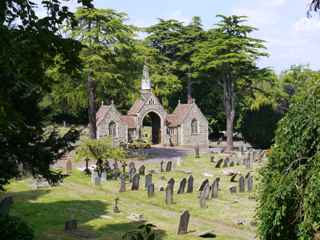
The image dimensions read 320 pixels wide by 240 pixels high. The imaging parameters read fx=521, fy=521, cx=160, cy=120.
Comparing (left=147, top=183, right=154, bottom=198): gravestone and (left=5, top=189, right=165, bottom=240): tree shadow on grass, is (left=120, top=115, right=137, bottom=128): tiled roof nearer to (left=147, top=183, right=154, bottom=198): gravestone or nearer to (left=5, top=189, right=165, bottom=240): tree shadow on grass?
(left=5, top=189, right=165, bottom=240): tree shadow on grass

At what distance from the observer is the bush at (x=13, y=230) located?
46.5 ft

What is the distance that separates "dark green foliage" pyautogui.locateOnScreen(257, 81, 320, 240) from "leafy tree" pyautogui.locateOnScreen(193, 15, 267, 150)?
38.6m

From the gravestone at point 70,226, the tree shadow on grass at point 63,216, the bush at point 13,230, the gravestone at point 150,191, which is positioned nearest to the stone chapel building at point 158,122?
the tree shadow on grass at point 63,216

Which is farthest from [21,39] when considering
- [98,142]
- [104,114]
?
[104,114]

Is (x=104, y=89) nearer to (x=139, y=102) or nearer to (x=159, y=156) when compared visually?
(x=159, y=156)

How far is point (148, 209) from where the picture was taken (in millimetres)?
23375

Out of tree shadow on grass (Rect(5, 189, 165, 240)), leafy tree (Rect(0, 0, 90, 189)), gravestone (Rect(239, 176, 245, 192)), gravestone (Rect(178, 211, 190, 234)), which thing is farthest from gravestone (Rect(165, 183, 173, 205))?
leafy tree (Rect(0, 0, 90, 189))

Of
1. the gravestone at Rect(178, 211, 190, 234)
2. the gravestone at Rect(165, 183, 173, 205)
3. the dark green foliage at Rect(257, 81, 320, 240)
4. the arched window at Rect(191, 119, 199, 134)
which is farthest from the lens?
the arched window at Rect(191, 119, 199, 134)

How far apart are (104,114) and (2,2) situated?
42.3m

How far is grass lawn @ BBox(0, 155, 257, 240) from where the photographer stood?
19078 mm

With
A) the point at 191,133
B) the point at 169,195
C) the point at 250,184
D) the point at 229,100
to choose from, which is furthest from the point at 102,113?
the point at 169,195

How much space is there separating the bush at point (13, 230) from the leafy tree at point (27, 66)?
1790 mm

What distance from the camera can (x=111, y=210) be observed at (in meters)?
22.9

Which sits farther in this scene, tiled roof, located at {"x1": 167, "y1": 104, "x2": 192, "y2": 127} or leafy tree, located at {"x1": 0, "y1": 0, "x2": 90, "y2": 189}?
tiled roof, located at {"x1": 167, "y1": 104, "x2": 192, "y2": 127}
